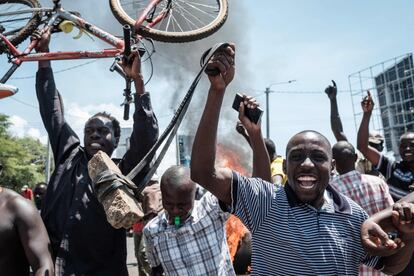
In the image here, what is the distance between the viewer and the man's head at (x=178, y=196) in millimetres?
2578

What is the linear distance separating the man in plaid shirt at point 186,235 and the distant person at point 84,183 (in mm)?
232

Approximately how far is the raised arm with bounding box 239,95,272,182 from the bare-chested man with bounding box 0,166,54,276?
102 centimetres

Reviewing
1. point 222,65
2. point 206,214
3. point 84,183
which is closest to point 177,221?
point 206,214

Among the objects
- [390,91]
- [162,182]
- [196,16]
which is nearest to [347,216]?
[162,182]

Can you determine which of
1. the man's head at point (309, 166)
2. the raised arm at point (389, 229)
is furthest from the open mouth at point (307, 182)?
the raised arm at point (389, 229)

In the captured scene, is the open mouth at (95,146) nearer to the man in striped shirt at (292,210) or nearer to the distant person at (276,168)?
the man in striped shirt at (292,210)

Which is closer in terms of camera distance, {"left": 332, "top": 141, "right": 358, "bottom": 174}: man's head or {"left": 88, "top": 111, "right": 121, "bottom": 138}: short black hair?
{"left": 88, "top": 111, "right": 121, "bottom": 138}: short black hair

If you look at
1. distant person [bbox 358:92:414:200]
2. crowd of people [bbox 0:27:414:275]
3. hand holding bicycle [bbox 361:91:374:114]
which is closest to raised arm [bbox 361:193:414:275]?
crowd of people [bbox 0:27:414:275]

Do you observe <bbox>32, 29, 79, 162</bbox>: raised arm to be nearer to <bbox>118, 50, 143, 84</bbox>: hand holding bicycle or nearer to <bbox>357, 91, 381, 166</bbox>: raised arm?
<bbox>118, 50, 143, 84</bbox>: hand holding bicycle

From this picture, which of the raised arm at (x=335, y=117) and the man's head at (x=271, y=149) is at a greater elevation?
the raised arm at (x=335, y=117)

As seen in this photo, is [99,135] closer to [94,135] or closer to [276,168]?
[94,135]

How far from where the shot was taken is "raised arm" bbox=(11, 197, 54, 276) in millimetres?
1931

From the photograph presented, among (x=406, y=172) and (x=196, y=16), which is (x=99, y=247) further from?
(x=196, y=16)

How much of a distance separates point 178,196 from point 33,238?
857mm
